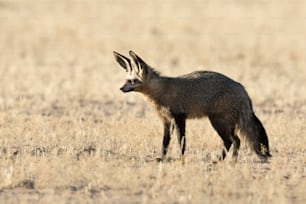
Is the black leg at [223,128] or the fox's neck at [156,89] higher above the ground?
the fox's neck at [156,89]

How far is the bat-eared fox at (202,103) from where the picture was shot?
9875mm

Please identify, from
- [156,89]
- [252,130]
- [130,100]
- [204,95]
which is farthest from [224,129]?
[130,100]

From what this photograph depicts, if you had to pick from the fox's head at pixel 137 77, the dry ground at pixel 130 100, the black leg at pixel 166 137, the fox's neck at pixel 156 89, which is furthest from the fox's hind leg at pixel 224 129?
the fox's head at pixel 137 77

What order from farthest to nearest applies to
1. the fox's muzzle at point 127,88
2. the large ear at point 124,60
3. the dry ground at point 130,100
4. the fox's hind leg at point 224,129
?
1. the large ear at point 124,60
2. the fox's muzzle at point 127,88
3. the fox's hind leg at point 224,129
4. the dry ground at point 130,100

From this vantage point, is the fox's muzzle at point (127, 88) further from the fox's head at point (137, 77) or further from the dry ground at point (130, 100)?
the dry ground at point (130, 100)

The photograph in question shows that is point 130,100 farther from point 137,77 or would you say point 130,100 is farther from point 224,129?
point 224,129

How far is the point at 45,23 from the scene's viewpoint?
2984cm

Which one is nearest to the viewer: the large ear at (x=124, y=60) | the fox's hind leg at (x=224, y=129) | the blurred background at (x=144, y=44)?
the fox's hind leg at (x=224, y=129)

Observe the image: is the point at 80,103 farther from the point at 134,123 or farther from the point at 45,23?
the point at 45,23

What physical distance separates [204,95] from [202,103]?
108mm

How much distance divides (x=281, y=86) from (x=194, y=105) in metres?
9.04

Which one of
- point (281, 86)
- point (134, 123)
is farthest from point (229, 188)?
point (281, 86)

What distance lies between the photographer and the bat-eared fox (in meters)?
9.88

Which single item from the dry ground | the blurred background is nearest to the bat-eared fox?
the dry ground
